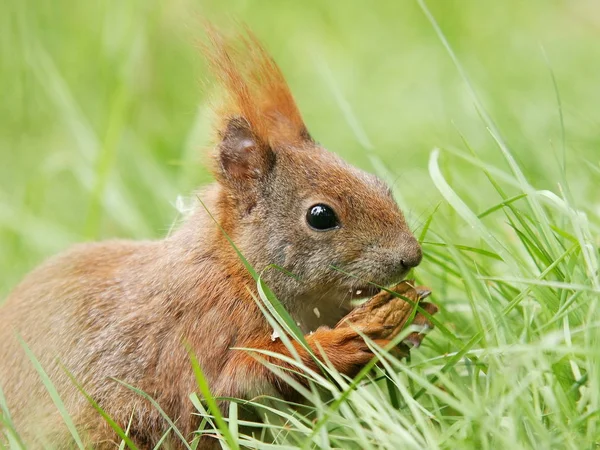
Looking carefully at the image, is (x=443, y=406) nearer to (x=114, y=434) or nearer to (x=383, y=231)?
(x=383, y=231)

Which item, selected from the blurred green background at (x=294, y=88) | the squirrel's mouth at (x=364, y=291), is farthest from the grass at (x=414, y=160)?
the squirrel's mouth at (x=364, y=291)

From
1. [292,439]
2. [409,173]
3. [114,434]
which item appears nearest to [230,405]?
[292,439]

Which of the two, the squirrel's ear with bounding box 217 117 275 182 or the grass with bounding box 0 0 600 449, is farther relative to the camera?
the squirrel's ear with bounding box 217 117 275 182

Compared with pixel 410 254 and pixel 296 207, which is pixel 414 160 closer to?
pixel 296 207

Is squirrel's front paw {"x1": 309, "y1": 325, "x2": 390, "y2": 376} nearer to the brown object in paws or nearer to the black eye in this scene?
the brown object in paws

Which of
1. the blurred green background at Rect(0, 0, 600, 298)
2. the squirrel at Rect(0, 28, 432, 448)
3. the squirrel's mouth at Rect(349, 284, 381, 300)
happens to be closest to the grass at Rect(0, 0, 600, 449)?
the blurred green background at Rect(0, 0, 600, 298)

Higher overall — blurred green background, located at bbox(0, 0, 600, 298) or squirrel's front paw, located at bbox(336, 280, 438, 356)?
blurred green background, located at bbox(0, 0, 600, 298)

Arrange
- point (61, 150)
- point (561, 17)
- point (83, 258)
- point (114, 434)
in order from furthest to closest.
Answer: point (561, 17), point (61, 150), point (83, 258), point (114, 434)
